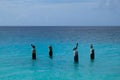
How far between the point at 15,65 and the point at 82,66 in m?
8.14

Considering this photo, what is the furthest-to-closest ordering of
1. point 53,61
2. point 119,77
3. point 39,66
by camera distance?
1. point 53,61
2. point 39,66
3. point 119,77

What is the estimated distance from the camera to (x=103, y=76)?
28.4m

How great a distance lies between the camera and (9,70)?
1287 inches

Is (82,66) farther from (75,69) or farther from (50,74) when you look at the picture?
(50,74)

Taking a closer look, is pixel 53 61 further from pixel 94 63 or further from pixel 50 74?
pixel 50 74

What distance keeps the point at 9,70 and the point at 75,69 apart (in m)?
7.21

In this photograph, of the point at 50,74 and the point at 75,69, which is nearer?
the point at 50,74

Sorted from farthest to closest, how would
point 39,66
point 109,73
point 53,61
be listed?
point 53,61 → point 39,66 → point 109,73

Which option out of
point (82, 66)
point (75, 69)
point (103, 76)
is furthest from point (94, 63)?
point (103, 76)

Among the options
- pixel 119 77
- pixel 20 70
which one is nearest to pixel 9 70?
pixel 20 70

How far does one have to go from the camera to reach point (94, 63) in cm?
3638

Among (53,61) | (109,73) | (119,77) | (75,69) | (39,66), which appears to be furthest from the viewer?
(53,61)

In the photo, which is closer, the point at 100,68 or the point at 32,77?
the point at 32,77

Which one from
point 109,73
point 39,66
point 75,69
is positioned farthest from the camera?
point 39,66
